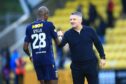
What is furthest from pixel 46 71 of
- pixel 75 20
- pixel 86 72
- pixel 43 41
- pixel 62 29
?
pixel 62 29

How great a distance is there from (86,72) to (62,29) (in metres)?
12.5

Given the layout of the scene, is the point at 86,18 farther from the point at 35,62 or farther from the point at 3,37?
the point at 35,62

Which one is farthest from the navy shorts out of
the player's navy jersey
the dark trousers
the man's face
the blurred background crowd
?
the blurred background crowd

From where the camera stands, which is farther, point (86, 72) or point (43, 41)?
point (43, 41)

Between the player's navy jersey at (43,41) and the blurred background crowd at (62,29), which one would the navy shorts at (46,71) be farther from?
the blurred background crowd at (62,29)

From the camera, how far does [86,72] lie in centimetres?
1317

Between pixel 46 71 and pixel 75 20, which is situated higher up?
pixel 75 20

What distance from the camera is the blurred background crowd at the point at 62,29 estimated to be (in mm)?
22984

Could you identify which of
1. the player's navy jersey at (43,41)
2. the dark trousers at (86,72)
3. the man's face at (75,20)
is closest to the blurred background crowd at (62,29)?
the player's navy jersey at (43,41)

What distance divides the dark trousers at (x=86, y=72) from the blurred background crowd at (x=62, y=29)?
631 cm

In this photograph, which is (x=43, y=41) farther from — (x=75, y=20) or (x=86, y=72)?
(x=86, y=72)

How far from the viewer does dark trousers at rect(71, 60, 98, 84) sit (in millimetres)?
13141

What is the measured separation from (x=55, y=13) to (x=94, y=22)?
355 cm

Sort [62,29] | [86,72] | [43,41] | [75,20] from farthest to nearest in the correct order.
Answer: [62,29], [43,41], [86,72], [75,20]
